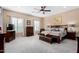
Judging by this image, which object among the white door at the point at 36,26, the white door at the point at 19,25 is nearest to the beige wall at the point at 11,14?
the white door at the point at 19,25

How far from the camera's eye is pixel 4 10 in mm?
6168

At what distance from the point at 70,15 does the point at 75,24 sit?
83 centimetres

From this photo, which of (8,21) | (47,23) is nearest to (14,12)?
(8,21)

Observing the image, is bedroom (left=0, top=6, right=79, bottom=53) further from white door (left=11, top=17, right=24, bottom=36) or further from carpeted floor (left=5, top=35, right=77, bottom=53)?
carpeted floor (left=5, top=35, right=77, bottom=53)

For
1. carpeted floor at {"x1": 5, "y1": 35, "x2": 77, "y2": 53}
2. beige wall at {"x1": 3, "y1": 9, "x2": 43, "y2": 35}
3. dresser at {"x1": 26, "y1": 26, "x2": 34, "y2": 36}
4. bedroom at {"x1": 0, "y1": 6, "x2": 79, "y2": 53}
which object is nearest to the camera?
carpeted floor at {"x1": 5, "y1": 35, "x2": 77, "y2": 53}

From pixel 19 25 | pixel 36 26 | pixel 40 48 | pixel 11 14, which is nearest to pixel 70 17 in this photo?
pixel 40 48

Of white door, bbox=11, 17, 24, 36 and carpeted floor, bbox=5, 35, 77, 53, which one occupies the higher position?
white door, bbox=11, 17, 24, 36

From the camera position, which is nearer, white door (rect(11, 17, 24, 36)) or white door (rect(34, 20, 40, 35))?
white door (rect(11, 17, 24, 36))

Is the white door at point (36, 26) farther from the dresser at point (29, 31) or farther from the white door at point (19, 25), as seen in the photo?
the white door at point (19, 25)

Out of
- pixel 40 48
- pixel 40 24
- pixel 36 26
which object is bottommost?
pixel 40 48

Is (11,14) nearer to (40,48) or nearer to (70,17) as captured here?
(40,48)

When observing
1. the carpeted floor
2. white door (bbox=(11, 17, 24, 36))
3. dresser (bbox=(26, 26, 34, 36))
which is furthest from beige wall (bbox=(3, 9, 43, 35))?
the carpeted floor

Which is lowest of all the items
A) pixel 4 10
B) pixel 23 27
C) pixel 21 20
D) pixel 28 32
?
pixel 28 32

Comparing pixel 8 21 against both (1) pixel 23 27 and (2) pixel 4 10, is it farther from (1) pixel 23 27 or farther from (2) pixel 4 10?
(1) pixel 23 27
